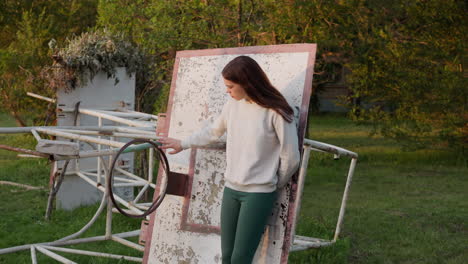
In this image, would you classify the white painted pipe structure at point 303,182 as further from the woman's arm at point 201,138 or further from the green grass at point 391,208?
the woman's arm at point 201,138

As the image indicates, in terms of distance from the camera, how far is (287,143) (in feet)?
11.5

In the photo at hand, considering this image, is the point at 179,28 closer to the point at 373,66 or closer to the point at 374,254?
the point at 373,66

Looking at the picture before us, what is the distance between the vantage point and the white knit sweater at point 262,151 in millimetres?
3541

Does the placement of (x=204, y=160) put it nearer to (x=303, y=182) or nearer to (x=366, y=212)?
(x=303, y=182)

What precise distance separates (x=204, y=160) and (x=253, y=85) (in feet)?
3.03

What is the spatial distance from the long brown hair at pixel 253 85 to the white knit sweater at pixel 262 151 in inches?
1.6

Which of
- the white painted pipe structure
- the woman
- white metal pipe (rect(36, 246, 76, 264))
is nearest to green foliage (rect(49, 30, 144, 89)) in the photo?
white metal pipe (rect(36, 246, 76, 264))

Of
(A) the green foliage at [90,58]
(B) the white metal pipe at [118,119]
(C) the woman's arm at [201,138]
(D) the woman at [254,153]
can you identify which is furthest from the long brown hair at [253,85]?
(A) the green foliage at [90,58]

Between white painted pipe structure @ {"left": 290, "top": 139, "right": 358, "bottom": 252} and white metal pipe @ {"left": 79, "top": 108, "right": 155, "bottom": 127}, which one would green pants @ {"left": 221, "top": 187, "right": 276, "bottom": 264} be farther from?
white metal pipe @ {"left": 79, "top": 108, "right": 155, "bottom": 127}

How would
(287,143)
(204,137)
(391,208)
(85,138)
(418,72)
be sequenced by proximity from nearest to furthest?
(287,143), (204,137), (85,138), (391,208), (418,72)

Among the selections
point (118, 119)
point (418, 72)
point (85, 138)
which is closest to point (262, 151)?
point (85, 138)

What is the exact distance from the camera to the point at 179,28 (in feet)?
33.0

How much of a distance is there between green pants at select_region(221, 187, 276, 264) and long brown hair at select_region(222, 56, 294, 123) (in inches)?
19.6

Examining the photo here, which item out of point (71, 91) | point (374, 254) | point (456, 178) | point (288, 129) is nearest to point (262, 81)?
point (288, 129)
